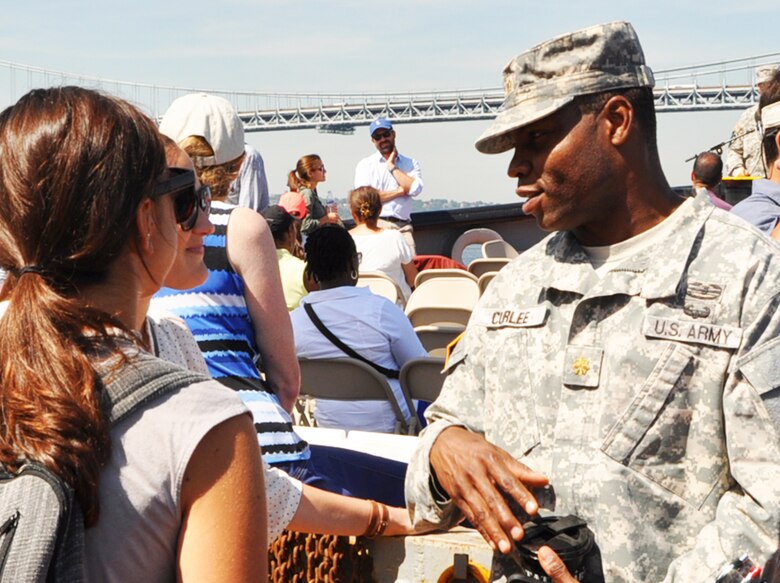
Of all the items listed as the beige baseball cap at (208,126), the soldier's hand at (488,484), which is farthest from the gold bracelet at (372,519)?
the beige baseball cap at (208,126)

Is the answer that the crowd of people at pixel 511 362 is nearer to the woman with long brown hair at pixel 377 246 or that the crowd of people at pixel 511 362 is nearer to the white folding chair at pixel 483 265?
the woman with long brown hair at pixel 377 246

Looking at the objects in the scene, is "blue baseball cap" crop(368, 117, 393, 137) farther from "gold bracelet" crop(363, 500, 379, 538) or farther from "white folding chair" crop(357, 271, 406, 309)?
"gold bracelet" crop(363, 500, 379, 538)

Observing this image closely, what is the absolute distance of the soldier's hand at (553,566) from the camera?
1736 millimetres

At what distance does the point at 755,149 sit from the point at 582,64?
6.70m

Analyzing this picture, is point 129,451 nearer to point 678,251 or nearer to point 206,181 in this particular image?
point 678,251

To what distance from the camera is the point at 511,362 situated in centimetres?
198

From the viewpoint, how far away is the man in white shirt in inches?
419

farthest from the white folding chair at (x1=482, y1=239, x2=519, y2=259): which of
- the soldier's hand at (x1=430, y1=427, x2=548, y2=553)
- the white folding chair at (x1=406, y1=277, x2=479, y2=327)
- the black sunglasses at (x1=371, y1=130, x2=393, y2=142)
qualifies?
the soldier's hand at (x1=430, y1=427, x2=548, y2=553)

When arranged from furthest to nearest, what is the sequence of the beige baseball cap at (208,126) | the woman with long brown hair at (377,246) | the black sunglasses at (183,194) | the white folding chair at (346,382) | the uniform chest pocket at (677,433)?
the woman with long brown hair at (377,246) → the white folding chair at (346,382) → the beige baseball cap at (208,126) → the uniform chest pocket at (677,433) → the black sunglasses at (183,194)

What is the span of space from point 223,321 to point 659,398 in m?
1.50

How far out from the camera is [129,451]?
55.6 inches

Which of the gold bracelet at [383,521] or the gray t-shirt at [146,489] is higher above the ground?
the gray t-shirt at [146,489]

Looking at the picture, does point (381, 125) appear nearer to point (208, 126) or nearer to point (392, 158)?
point (392, 158)

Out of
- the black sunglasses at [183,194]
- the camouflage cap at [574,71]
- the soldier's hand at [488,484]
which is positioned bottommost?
the soldier's hand at [488,484]
